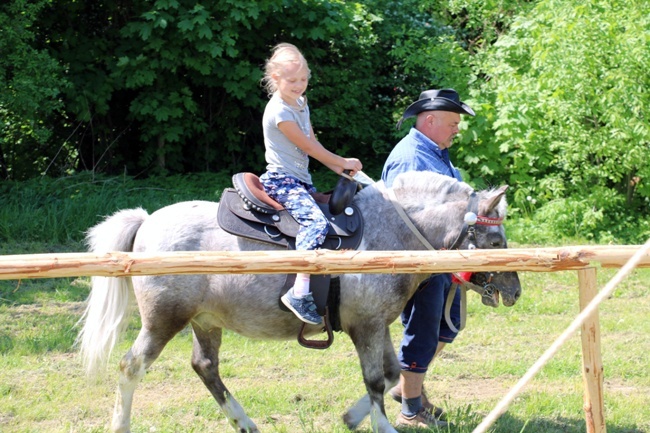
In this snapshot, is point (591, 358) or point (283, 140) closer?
point (591, 358)

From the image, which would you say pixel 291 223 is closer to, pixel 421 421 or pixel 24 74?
pixel 421 421

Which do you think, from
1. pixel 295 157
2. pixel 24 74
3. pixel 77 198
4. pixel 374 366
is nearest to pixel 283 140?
pixel 295 157

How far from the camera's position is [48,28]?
12.1m

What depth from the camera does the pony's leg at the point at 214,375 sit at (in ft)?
16.9

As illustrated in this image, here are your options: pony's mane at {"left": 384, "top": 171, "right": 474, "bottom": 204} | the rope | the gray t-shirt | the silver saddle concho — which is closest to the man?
pony's mane at {"left": 384, "top": 171, "right": 474, "bottom": 204}

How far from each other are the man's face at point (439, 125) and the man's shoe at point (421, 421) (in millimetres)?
1735

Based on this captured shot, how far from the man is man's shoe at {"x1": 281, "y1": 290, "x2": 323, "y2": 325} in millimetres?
890

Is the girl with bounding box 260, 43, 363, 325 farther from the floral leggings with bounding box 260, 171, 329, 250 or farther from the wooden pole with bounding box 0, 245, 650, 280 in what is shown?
the wooden pole with bounding box 0, 245, 650, 280

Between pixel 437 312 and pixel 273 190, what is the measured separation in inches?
51.5

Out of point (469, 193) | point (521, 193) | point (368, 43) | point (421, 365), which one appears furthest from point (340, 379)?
point (368, 43)

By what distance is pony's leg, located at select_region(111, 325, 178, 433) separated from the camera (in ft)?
16.0

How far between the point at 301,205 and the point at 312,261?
36.5 inches

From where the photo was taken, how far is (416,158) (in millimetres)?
Answer: 5336

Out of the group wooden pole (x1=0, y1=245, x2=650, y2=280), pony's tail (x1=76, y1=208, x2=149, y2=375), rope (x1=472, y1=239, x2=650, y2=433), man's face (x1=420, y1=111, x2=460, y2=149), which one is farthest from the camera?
man's face (x1=420, y1=111, x2=460, y2=149)
